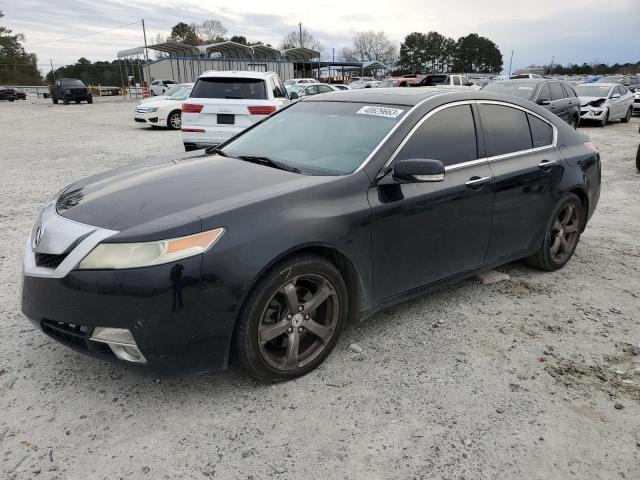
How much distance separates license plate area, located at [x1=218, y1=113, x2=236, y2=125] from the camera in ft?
31.5

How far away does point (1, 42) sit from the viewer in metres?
59.0

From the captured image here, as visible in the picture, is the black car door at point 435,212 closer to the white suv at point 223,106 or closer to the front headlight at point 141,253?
the front headlight at point 141,253

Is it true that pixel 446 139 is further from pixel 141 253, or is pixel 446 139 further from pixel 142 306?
pixel 142 306

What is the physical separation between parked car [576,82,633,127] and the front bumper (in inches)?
692

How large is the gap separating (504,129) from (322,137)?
4.92 ft

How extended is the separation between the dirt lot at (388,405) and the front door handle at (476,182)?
95 cm

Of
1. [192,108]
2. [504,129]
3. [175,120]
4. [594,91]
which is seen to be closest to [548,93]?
[594,91]

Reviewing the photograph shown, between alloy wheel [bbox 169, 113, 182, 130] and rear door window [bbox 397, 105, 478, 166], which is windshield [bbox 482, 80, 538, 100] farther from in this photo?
alloy wheel [bbox 169, 113, 182, 130]

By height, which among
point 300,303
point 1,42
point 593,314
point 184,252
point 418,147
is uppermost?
point 1,42

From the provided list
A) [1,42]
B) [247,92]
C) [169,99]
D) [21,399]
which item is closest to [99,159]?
[247,92]

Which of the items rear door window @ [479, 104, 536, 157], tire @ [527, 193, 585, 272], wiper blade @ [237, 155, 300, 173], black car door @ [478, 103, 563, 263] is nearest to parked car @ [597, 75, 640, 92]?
tire @ [527, 193, 585, 272]

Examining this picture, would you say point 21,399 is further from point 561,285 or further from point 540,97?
point 540,97

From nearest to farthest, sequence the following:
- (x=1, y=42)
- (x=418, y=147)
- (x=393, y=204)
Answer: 1. (x=393, y=204)
2. (x=418, y=147)
3. (x=1, y=42)

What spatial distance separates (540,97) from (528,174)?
370 inches
